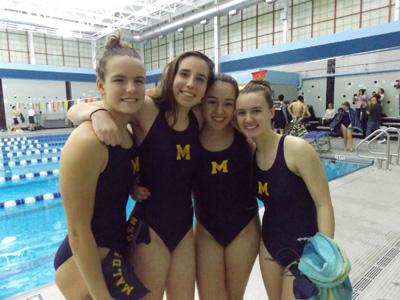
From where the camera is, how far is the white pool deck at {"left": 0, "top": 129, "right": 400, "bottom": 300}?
2262mm

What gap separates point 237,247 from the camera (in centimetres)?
165

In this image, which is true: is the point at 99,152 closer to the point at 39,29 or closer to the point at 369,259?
the point at 369,259

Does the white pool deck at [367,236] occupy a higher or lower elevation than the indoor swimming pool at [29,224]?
higher

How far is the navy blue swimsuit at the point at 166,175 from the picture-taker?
1.47 meters

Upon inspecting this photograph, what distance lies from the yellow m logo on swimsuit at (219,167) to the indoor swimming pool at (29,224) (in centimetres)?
267

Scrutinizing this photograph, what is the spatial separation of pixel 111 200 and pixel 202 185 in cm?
54

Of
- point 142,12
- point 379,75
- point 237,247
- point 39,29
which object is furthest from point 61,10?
point 237,247

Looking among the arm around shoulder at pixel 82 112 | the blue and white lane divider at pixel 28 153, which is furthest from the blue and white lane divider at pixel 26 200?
the arm around shoulder at pixel 82 112

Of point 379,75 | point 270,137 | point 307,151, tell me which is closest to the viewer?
point 307,151

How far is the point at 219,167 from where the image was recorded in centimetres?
159

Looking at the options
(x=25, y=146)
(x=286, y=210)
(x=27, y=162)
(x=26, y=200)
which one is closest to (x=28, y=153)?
(x=27, y=162)

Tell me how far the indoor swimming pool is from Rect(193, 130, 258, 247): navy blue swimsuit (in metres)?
2.50

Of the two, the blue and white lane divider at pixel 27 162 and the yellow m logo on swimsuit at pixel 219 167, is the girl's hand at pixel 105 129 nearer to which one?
the yellow m logo on swimsuit at pixel 219 167

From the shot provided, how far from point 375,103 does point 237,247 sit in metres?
10.4
